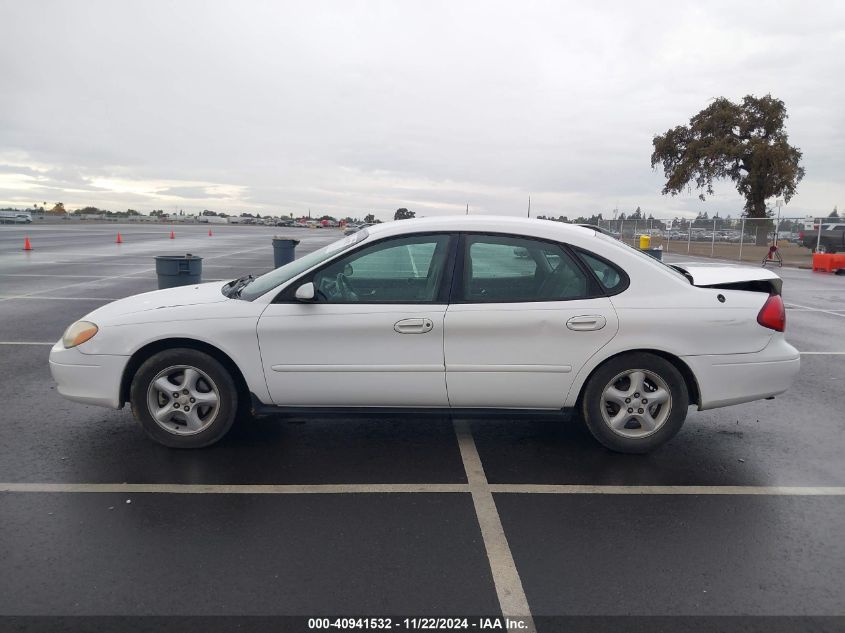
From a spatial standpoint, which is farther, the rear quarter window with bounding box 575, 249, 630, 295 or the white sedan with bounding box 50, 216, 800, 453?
the rear quarter window with bounding box 575, 249, 630, 295

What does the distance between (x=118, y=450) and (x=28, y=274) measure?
13705mm

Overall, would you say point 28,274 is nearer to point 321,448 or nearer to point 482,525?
point 321,448

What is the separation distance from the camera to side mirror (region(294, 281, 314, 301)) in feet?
14.1

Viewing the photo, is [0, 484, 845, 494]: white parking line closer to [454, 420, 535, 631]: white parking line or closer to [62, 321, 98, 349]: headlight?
[454, 420, 535, 631]: white parking line

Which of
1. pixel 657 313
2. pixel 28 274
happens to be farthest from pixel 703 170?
pixel 657 313

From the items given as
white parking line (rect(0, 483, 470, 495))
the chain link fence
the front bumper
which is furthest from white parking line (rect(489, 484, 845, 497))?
the chain link fence

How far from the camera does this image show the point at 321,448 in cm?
468

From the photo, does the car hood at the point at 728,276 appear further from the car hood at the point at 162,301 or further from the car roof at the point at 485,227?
the car hood at the point at 162,301

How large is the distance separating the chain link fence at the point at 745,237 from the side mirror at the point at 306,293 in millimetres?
28191

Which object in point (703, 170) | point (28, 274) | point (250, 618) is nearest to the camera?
point (250, 618)

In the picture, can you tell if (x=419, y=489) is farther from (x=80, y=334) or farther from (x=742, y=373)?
(x=80, y=334)

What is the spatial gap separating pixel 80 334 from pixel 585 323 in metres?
3.41

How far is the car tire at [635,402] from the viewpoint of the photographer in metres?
4.39

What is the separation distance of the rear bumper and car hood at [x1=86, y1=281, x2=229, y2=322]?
3313 mm
